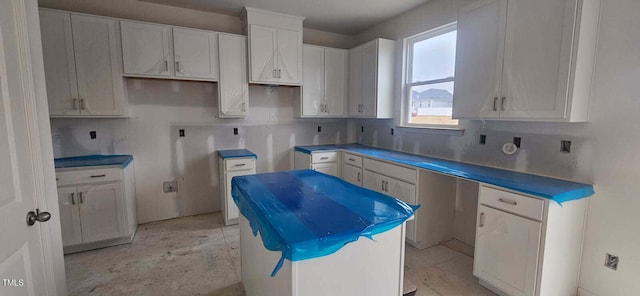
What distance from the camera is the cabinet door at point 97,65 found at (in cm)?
275

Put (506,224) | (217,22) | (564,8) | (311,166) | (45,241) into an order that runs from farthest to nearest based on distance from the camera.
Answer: (311,166) < (217,22) < (506,224) < (564,8) < (45,241)

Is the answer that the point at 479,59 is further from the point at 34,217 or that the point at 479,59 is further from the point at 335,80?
the point at 34,217

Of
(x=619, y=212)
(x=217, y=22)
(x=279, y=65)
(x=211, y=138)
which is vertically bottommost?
(x=619, y=212)

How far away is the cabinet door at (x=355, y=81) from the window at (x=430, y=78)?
0.66m

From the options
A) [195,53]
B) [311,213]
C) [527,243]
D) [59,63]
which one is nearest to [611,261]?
[527,243]

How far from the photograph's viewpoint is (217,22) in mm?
3547

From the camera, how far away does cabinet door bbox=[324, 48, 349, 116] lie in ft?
13.2

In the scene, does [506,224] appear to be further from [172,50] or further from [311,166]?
[172,50]

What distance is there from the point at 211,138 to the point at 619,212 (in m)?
3.94

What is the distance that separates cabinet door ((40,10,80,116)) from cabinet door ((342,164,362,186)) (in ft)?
10.0

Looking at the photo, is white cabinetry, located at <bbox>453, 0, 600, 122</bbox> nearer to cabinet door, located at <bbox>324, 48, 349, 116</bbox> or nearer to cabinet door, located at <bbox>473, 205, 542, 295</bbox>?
cabinet door, located at <bbox>473, 205, 542, 295</bbox>

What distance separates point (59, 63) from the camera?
2.69 m

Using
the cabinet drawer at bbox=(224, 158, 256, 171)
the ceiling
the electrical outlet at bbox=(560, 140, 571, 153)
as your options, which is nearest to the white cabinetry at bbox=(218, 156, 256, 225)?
the cabinet drawer at bbox=(224, 158, 256, 171)


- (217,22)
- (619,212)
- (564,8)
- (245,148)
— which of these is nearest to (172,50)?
(217,22)
